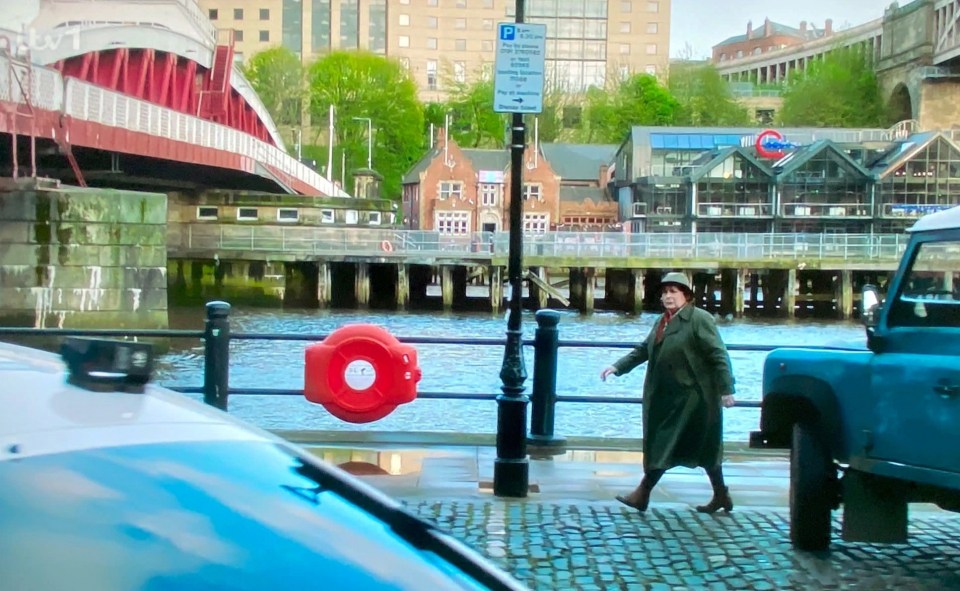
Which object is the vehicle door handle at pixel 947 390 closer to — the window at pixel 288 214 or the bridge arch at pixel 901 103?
the window at pixel 288 214

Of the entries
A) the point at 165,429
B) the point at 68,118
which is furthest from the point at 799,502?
the point at 68,118

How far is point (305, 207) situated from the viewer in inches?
2869

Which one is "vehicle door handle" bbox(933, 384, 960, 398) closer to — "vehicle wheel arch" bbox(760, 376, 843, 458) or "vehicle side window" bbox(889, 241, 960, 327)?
"vehicle side window" bbox(889, 241, 960, 327)

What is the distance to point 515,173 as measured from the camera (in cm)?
878

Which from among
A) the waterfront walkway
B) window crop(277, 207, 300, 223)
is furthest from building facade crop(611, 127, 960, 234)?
the waterfront walkway

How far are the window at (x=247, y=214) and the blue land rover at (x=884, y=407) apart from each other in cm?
6510

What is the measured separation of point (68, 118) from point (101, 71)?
54.2 ft

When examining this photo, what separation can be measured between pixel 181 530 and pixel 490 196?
9268 cm

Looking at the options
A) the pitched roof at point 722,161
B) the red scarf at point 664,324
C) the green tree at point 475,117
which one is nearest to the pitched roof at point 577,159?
the green tree at point 475,117

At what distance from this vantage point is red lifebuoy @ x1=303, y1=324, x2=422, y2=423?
9922 millimetres

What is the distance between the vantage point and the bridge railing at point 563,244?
2566 inches

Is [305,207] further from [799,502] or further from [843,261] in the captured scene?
[799,502]

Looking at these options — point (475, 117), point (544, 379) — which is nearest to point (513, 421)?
point (544, 379)

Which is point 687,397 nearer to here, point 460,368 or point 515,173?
point 515,173
